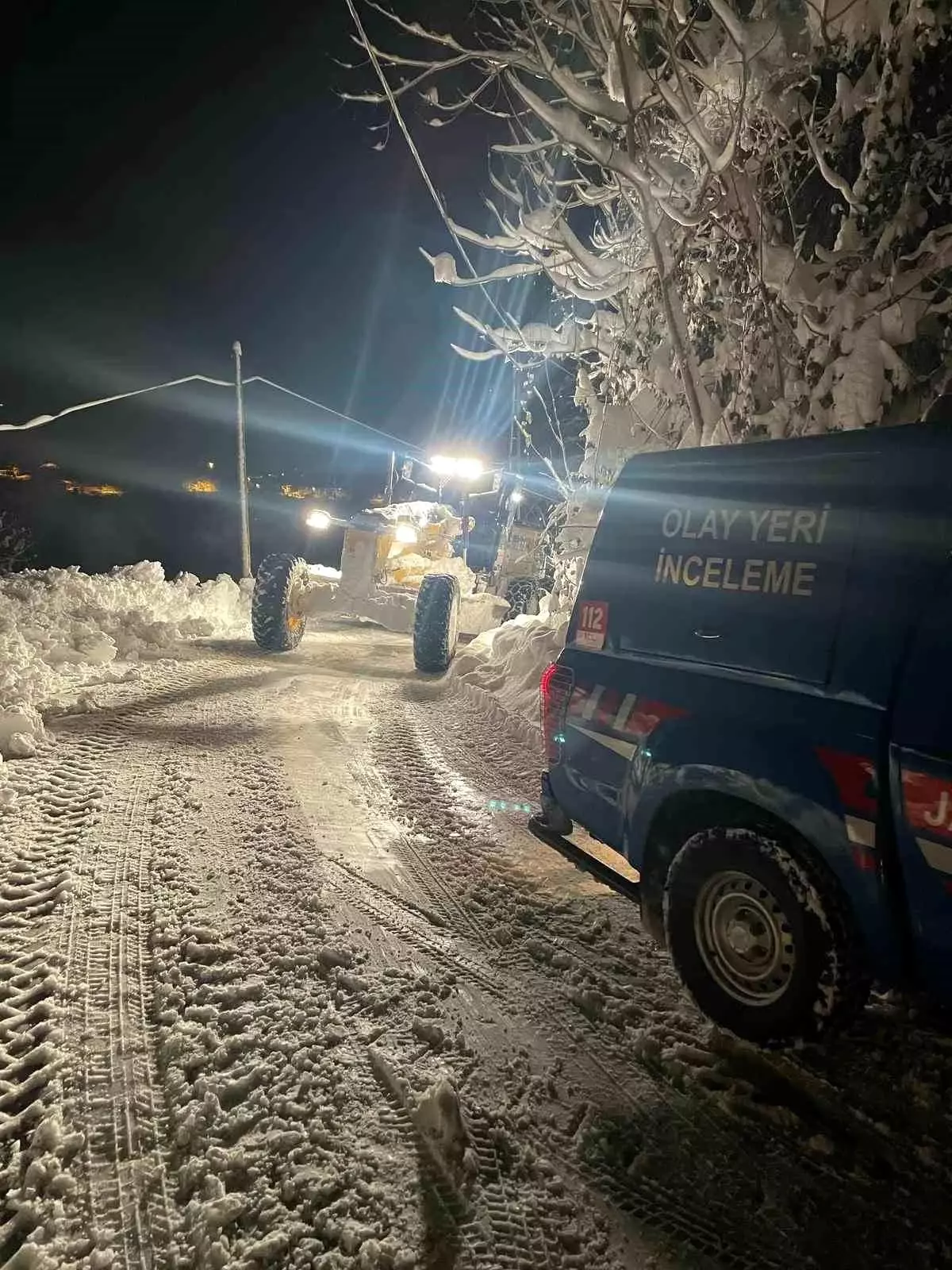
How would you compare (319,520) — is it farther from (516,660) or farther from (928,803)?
(928,803)

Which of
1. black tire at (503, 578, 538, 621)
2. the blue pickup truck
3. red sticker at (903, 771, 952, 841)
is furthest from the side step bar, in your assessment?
black tire at (503, 578, 538, 621)

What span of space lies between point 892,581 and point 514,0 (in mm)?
7528

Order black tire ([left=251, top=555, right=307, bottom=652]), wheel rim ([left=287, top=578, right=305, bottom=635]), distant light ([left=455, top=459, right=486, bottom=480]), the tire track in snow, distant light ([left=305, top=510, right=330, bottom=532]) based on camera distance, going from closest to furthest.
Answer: the tire track in snow
black tire ([left=251, top=555, right=307, bottom=652])
wheel rim ([left=287, top=578, right=305, bottom=635])
distant light ([left=305, top=510, right=330, bottom=532])
distant light ([left=455, top=459, right=486, bottom=480])

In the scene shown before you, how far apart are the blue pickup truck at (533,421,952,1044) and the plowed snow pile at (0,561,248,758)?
15.9ft

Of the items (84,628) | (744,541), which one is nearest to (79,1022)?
(744,541)

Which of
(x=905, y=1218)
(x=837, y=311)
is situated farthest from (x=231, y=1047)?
(x=837, y=311)

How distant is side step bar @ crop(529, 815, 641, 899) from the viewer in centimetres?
311

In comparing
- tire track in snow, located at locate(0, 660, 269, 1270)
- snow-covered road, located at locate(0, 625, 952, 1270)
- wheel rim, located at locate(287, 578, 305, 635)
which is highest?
wheel rim, located at locate(287, 578, 305, 635)

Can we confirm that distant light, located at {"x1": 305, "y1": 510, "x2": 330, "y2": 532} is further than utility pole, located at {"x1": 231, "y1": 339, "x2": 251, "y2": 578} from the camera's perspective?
No

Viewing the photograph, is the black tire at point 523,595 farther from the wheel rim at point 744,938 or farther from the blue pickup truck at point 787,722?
the wheel rim at point 744,938

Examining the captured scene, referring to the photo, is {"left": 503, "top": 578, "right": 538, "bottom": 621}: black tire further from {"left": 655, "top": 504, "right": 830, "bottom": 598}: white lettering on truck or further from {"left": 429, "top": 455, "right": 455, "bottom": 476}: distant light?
{"left": 655, "top": 504, "right": 830, "bottom": 598}: white lettering on truck

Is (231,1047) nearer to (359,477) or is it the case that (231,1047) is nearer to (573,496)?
(573,496)

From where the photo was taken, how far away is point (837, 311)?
18.2 feet

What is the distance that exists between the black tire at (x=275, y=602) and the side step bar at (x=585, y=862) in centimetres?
674
